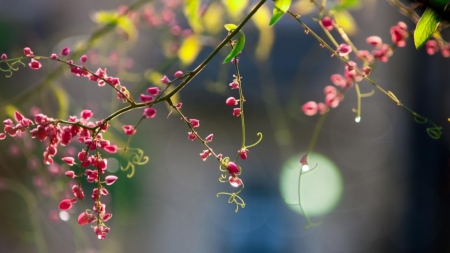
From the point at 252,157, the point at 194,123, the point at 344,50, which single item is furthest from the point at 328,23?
the point at 252,157

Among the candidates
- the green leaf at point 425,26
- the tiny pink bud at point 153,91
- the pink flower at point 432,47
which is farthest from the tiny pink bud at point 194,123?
the pink flower at point 432,47

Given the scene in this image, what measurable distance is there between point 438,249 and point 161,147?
3.61 ft

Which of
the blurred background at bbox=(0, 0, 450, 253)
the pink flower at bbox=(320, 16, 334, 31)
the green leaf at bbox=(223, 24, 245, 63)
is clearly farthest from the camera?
the blurred background at bbox=(0, 0, 450, 253)

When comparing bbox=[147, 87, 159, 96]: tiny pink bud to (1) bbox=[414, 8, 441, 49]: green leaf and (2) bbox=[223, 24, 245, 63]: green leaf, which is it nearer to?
(2) bbox=[223, 24, 245, 63]: green leaf

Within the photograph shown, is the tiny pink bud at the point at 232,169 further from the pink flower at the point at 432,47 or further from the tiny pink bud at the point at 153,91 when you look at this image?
the pink flower at the point at 432,47

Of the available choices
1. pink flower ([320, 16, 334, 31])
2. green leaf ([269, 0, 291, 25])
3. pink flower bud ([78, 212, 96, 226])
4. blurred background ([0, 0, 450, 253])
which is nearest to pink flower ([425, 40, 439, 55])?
pink flower ([320, 16, 334, 31])

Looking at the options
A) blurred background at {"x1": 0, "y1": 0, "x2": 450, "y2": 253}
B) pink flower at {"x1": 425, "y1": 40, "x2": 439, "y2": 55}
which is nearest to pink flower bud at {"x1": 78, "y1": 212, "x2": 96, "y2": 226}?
pink flower at {"x1": 425, "y1": 40, "x2": 439, "y2": 55}

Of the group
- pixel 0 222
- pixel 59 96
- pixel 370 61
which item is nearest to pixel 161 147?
pixel 0 222

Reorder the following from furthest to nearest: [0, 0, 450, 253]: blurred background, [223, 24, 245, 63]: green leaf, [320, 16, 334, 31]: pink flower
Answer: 1. [0, 0, 450, 253]: blurred background
2. [320, 16, 334, 31]: pink flower
3. [223, 24, 245, 63]: green leaf

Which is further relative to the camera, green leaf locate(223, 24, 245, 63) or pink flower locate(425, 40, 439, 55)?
pink flower locate(425, 40, 439, 55)

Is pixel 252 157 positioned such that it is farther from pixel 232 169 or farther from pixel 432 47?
pixel 232 169

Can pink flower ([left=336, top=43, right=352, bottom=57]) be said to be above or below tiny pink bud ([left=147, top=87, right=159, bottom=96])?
above

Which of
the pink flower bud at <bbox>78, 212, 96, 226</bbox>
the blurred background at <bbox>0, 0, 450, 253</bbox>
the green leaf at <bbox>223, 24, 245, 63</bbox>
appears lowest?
the pink flower bud at <bbox>78, 212, 96, 226</bbox>

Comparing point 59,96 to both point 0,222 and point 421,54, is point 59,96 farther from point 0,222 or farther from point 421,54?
point 0,222
